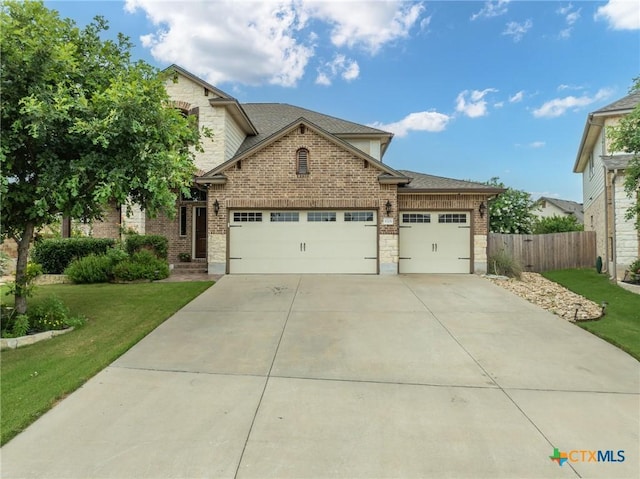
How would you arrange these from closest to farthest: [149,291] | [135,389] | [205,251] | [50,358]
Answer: [135,389], [50,358], [149,291], [205,251]

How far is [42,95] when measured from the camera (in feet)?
16.8

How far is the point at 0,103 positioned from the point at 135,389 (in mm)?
4673

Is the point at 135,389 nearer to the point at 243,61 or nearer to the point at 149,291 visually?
the point at 149,291

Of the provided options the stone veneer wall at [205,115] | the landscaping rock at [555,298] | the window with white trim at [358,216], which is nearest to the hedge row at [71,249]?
the stone veneer wall at [205,115]

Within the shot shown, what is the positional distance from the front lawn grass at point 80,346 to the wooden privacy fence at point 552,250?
13.8 m

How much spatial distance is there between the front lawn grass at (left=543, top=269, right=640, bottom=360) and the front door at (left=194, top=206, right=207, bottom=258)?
12.1 m

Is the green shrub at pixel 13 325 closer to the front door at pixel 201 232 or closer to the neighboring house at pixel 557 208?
the front door at pixel 201 232

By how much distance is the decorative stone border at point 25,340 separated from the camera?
557 centimetres

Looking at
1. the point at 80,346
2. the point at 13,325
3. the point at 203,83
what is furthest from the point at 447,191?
the point at 13,325

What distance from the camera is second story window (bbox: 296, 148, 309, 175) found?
1180 cm

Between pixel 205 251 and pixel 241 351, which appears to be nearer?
pixel 241 351

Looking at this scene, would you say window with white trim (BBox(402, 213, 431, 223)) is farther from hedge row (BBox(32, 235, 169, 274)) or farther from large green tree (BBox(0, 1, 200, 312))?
hedge row (BBox(32, 235, 169, 274))

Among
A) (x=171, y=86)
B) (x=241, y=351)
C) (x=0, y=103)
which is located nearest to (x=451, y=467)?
(x=241, y=351)

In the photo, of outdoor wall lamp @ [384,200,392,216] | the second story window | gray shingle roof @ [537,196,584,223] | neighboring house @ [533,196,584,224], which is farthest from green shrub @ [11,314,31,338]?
gray shingle roof @ [537,196,584,223]
